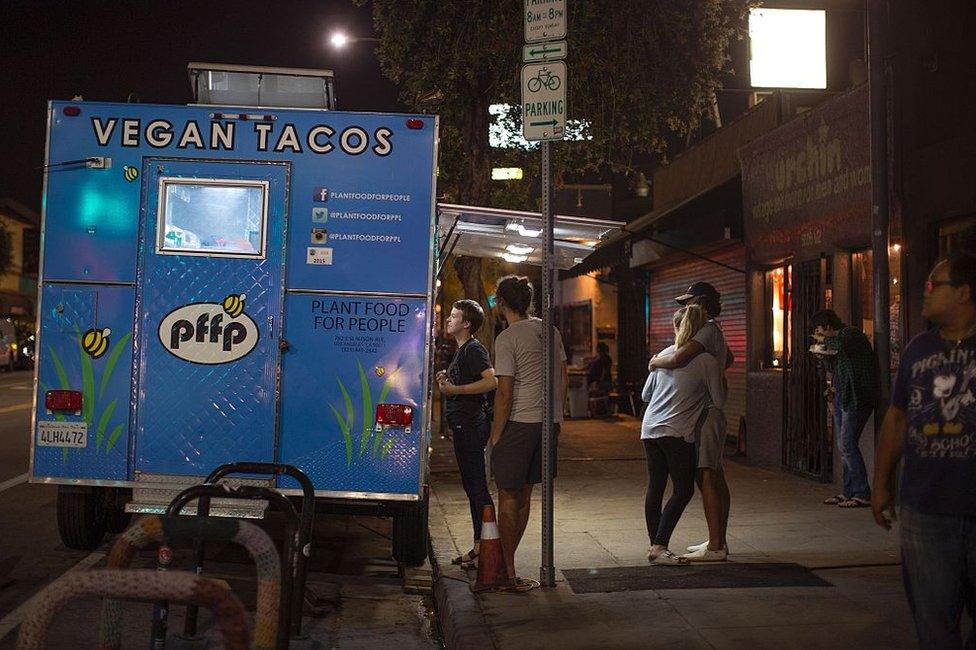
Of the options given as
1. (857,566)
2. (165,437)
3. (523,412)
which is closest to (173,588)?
(523,412)

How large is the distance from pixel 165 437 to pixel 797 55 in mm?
9682

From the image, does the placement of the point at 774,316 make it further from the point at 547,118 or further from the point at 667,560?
the point at 547,118

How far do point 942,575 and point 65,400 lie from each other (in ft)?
19.7

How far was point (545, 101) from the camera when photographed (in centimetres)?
725

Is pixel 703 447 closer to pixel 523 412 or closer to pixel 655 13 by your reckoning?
pixel 523 412

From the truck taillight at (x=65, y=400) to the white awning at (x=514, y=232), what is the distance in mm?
3086

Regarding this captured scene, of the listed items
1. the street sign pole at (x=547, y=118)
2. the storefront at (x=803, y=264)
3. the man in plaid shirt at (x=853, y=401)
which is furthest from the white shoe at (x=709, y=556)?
the storefront at (x=803, y=264)

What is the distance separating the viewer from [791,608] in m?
6.48

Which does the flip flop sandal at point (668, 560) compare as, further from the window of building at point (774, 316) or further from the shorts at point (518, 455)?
the window of building at point (774, 316)

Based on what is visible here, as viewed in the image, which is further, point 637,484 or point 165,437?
point 637,484

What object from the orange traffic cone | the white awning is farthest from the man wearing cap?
the orange traffic cone

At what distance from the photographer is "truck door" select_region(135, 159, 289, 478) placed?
783 cm

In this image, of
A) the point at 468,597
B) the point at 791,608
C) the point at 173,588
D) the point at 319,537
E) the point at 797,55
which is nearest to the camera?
the point at 173,588

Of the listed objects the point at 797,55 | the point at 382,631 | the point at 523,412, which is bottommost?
the point at 382,631
